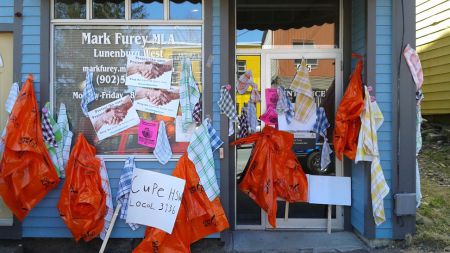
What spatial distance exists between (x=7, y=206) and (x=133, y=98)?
1.90 meters

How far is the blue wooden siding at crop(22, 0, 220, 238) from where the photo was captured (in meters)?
5.17

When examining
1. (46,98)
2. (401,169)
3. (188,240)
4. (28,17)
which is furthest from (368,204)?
(28,17)

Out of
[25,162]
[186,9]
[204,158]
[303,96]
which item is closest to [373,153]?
[303,96]

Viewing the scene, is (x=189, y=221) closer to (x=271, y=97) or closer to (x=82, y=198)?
(x=82, y=198)

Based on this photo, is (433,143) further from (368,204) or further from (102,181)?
(102,181)

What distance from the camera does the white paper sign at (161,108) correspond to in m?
5.25

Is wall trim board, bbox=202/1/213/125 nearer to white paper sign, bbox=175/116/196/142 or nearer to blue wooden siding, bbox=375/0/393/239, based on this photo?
white paper sign, bbox=175/116/196/142

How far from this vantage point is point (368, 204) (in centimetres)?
515

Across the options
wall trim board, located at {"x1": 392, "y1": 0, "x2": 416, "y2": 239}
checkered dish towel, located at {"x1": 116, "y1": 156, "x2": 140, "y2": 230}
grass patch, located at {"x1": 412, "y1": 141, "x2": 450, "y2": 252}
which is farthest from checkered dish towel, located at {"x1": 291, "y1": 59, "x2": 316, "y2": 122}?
checkered dish towel, located at {"x1": 116, "y1": 156, "x2": 140, "y2": 230}

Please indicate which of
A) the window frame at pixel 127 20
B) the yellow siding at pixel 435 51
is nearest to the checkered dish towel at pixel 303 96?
the window frame at pixel 127 20

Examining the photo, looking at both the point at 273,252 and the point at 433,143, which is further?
the point at 433,143

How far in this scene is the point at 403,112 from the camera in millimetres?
5121

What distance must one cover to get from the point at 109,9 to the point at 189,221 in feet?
8.94

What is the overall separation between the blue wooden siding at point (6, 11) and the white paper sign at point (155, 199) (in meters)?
2.39
